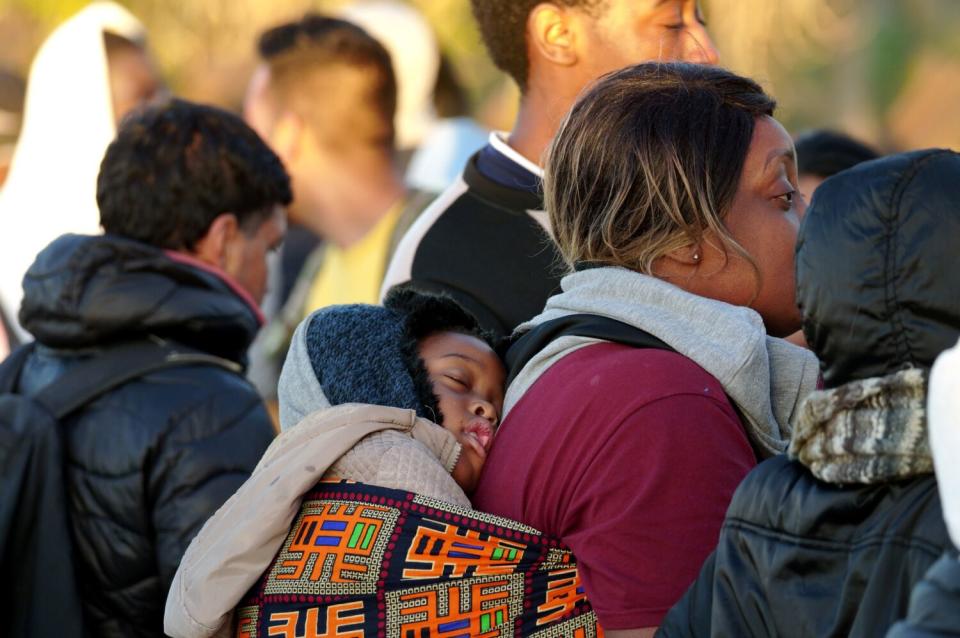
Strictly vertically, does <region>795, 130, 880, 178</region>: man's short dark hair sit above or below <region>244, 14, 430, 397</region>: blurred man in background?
above

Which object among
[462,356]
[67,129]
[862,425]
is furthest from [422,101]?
[862,425]

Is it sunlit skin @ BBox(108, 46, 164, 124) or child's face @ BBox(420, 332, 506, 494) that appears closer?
child's face @ BBox(420, 332, 506, 494)

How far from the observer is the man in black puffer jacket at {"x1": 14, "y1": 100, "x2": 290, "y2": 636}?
136 inches

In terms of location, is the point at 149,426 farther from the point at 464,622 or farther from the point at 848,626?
the point at 848,626

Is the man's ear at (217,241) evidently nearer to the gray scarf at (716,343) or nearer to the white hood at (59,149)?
the white hood at (59,149)

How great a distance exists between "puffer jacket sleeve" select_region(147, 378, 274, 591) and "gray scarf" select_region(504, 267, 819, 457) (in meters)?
1.32

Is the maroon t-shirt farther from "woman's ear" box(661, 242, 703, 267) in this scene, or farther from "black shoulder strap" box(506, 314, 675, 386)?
"woman's ear" box(661, 242, 703, 267)

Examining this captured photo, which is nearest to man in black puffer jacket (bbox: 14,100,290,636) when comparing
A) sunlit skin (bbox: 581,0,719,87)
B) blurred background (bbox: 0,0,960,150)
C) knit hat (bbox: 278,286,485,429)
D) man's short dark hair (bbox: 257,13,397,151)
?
knit hat (bbox: 278,286,485,429)

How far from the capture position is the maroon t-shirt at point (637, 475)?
2020 millimetres

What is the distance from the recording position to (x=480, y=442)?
244cm

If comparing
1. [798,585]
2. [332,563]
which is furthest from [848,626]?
[332,563]

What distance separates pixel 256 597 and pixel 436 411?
45cm

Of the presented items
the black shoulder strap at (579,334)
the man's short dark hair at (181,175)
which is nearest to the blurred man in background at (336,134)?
the man's short dark hair at (181,175)

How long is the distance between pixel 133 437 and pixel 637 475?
5.76 ft
